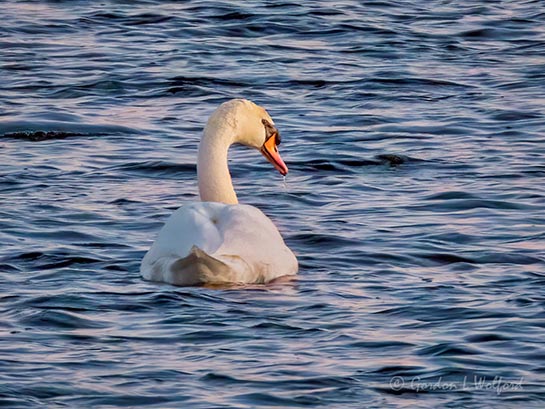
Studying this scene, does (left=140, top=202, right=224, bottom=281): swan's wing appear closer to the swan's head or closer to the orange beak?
the swan's head

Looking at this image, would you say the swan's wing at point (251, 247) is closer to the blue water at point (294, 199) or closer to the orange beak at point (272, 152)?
the blue water at point (294, 199)

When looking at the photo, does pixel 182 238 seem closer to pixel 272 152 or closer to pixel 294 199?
pixel 272 152

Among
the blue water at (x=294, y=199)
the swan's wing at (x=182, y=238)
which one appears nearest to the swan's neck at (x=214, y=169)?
the blue water at (x=294, y=199)

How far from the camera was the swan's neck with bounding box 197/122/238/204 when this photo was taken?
1150 cm

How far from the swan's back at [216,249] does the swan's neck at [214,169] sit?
106 cm

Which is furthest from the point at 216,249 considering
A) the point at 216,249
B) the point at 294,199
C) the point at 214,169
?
the point at 294,199

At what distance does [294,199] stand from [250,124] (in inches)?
38.7

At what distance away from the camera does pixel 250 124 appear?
39.7 feet

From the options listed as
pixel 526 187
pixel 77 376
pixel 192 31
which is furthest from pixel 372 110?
pixel 77 376

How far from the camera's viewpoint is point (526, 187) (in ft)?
43.0

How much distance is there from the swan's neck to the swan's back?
1.06m

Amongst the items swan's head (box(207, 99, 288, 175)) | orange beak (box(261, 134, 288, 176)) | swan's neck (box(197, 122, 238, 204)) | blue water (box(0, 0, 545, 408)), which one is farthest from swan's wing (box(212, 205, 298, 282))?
orange beak (box(261, 134, 288, 176))

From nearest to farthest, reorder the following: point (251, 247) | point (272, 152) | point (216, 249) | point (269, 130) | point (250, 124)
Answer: point (216, 249)
point (251, 247)
point (250, 124)
point (269, 130)
point (272, 152)

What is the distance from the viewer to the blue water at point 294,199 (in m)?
8.37
